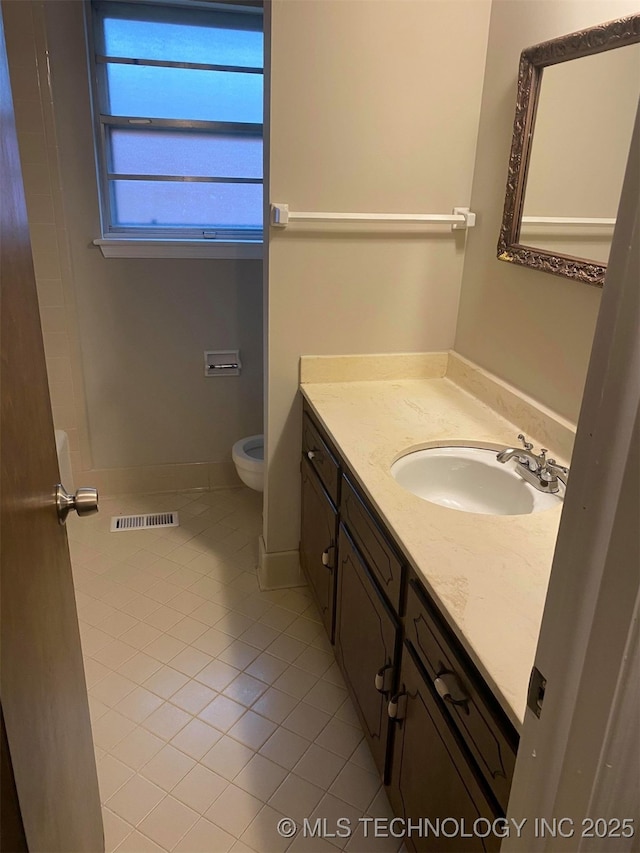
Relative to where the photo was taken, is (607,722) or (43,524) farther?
(43,524)

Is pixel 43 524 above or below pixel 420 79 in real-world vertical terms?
below

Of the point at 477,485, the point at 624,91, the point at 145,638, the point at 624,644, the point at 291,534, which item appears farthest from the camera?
the point at 291,534

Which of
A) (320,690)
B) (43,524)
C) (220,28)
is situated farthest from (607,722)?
(220,28)

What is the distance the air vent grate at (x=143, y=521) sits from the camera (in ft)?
9.22

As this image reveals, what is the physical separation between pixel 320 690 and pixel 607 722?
1.53 m

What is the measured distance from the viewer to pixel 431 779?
1.20m

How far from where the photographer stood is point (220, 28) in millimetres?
2623

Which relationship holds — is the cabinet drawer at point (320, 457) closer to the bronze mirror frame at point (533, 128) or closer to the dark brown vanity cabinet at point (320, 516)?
the dark brown vanity cabinet at point (320, 516)

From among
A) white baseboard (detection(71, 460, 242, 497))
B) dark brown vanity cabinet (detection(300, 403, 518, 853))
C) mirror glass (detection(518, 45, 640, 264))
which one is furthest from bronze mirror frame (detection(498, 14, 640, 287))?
white baseboard (detection(71, 460, 242, 497))

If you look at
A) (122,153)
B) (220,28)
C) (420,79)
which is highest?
(220,28)

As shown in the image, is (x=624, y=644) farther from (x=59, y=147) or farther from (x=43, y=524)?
(x=59, y=147)

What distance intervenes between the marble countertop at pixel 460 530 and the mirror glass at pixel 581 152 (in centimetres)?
54

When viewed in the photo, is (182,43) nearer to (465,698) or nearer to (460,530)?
(460,530)

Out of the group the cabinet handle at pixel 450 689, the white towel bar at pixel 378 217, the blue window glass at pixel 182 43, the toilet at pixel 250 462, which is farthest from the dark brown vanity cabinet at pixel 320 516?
the blue window glass at pixel 182 43
